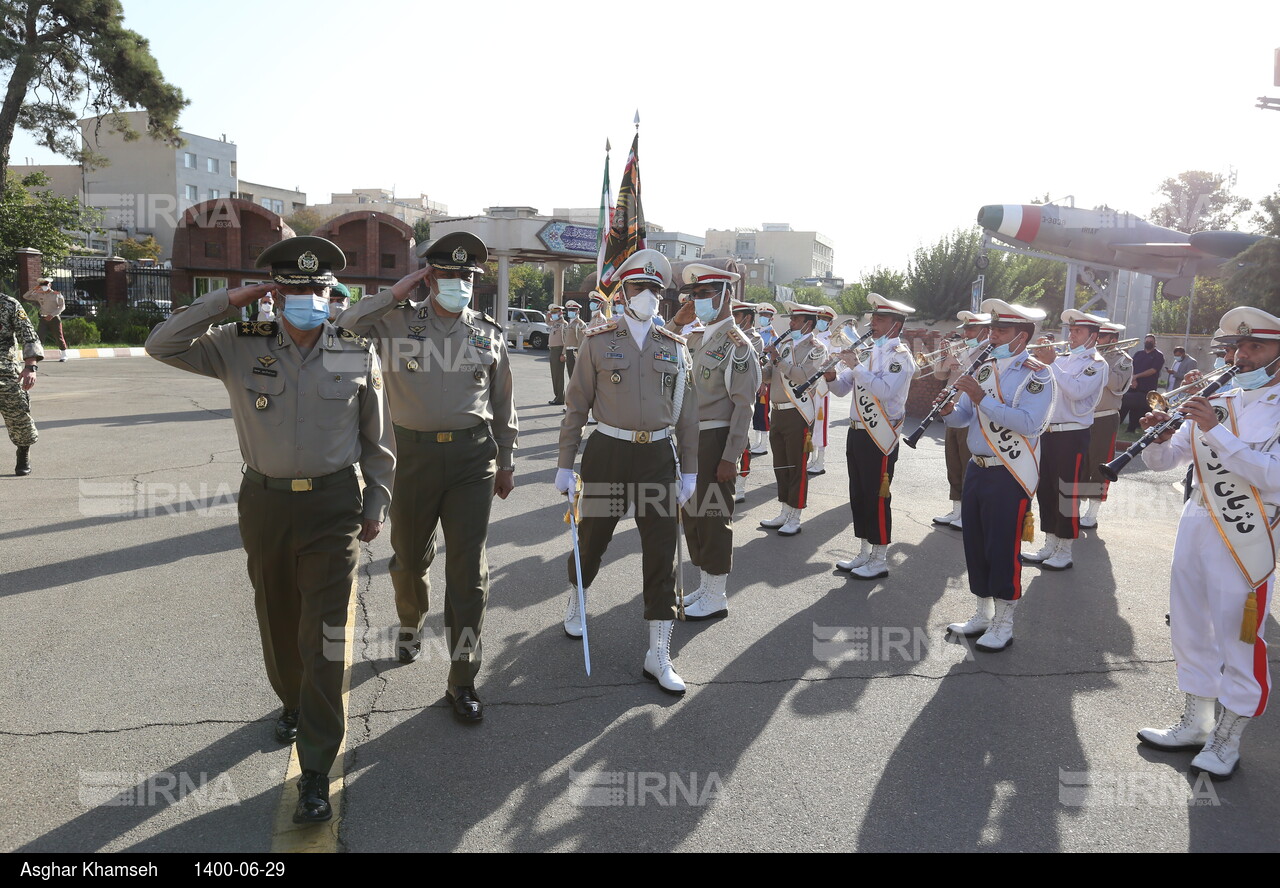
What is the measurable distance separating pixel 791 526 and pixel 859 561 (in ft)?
4.06

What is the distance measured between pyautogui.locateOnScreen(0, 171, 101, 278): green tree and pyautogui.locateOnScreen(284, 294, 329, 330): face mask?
94.2 ft

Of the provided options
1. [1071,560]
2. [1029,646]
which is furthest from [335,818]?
[1071,560]

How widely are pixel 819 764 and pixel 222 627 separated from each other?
139 inches

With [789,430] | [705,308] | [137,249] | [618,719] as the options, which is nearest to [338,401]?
[618,719]

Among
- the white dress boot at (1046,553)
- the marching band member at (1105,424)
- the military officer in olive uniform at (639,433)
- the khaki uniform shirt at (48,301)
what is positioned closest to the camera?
the military officer in olive uniform at (639,433)

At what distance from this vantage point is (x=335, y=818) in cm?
325

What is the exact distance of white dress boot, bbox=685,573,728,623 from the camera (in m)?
5.68

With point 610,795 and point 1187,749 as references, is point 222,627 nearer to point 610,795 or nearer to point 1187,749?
point 610,795

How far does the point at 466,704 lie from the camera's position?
4.08 m

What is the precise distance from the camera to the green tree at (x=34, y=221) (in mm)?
26250

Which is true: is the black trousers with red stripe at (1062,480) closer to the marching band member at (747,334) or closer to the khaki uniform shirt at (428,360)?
the marching band member at (747,334)

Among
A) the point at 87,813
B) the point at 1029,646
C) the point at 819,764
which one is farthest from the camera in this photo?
the point at 1029,646

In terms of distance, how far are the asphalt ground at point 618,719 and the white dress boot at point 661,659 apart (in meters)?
0.09

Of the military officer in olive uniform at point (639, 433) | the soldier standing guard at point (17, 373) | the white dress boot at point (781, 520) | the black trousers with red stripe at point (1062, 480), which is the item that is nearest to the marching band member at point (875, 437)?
the white dress boot at point (781, 520)
